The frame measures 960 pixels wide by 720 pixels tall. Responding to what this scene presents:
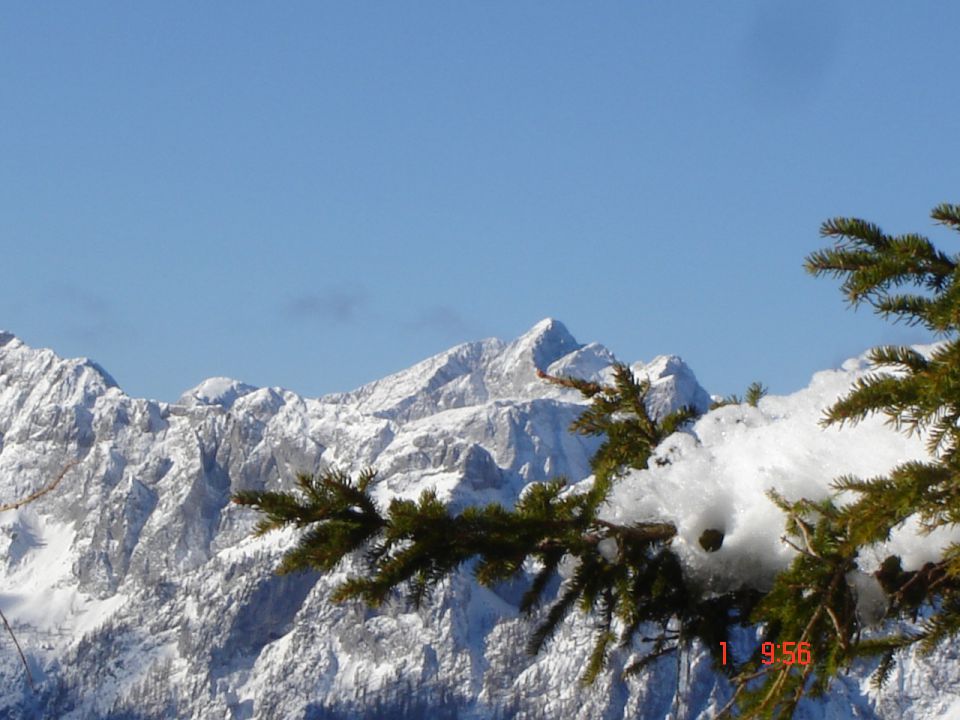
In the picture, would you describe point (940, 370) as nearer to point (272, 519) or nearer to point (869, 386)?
point (869, 386)

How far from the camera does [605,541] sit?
7930 mm

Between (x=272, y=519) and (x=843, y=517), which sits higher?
(x=272, y=519)

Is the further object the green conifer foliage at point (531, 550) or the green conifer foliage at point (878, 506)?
the green conifer foliage at point (531, 550)

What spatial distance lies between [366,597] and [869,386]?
2.85m

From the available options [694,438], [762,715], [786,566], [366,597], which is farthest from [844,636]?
[366,597]

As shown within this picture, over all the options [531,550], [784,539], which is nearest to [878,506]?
[784,539]

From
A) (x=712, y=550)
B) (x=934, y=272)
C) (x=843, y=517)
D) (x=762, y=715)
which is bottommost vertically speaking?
(x=762, y=715)
